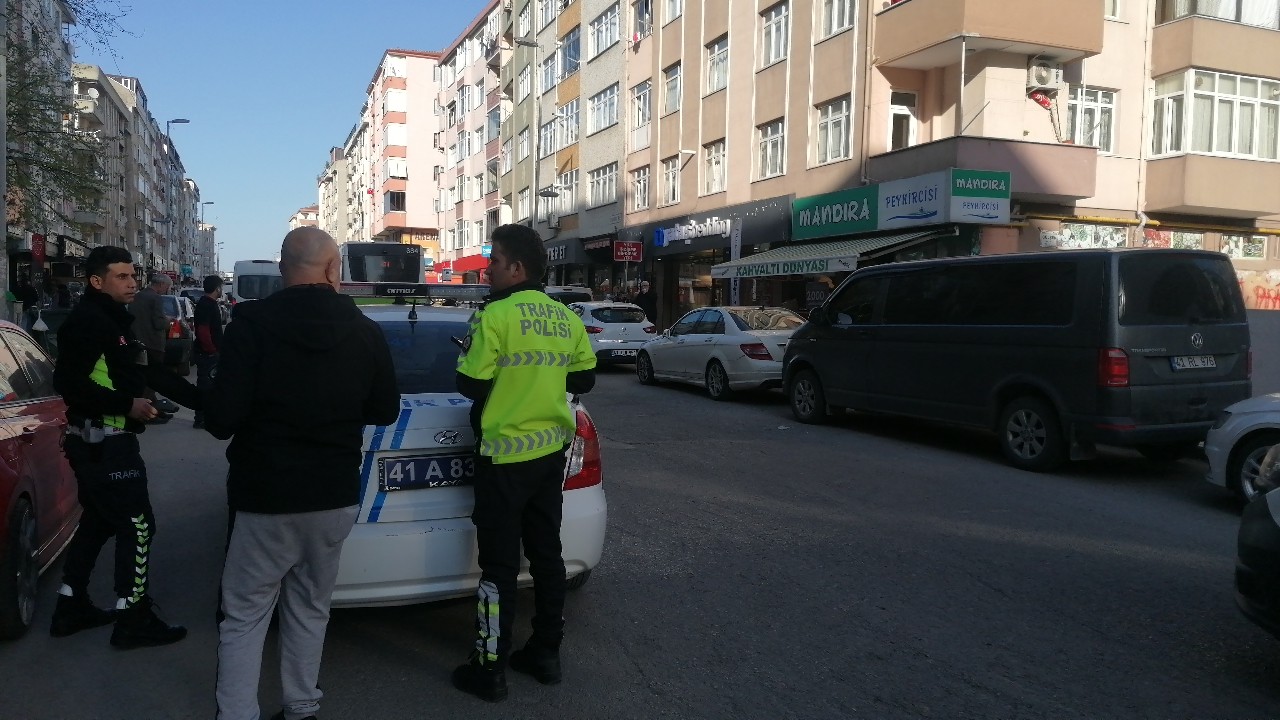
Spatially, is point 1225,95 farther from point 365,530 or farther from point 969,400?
point 365,530

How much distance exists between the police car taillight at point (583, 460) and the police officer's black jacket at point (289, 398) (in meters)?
1.34

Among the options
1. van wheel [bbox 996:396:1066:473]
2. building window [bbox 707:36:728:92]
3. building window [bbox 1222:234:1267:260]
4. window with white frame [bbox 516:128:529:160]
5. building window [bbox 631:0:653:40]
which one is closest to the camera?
van wheel [bbox 996:396:1066:473]

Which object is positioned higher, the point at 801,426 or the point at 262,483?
the point at 262,483

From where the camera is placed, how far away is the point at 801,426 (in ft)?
38.7

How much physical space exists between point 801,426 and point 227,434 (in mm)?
9387

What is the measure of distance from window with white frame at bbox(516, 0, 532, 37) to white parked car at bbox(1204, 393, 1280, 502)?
41.9m

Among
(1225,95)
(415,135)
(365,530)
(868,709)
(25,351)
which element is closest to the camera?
(868,709)

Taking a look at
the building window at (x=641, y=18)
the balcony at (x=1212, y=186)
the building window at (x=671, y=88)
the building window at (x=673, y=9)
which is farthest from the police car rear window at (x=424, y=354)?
the building window at (x=641, y=18)

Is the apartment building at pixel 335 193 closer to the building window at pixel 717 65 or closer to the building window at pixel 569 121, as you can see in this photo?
the building window at pixel 569 121

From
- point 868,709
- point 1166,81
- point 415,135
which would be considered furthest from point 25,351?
point 415,135

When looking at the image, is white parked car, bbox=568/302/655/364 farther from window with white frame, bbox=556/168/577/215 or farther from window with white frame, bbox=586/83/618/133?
window with white frame, bbox=556/168/577/215

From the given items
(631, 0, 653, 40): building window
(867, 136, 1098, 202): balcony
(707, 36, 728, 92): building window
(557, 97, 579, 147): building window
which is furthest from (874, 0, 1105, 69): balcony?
(557, 97, 579, 147): building window

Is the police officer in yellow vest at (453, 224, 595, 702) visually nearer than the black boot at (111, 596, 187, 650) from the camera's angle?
Yes

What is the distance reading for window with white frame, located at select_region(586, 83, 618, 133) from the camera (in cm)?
3481
